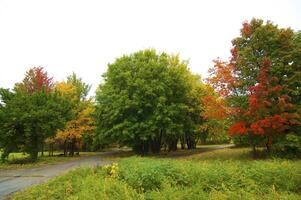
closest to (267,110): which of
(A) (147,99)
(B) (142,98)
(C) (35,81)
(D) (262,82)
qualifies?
(D) (262,82)

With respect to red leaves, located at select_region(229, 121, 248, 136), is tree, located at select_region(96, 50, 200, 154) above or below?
above

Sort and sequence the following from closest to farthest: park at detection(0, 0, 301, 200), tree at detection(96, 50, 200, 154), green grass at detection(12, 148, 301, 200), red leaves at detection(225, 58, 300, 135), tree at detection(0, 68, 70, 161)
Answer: green grass at detection(12, 148, 301, 200), park at detection(0, 0, 301, 200), red leaves at detection(225, 58, 300, 135), tree at detection(0, 68, 70, 161), tree at detection(96, 50, 200, 154)

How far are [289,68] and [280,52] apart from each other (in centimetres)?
123

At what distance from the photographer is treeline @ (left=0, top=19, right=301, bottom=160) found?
17.4m

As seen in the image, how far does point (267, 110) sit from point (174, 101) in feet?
46.5

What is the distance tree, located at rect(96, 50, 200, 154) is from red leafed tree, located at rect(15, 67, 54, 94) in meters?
9.64

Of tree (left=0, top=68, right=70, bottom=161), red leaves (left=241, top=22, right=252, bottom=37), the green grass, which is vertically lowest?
the green grass

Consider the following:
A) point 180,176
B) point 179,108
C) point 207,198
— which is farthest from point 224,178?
point 179,108

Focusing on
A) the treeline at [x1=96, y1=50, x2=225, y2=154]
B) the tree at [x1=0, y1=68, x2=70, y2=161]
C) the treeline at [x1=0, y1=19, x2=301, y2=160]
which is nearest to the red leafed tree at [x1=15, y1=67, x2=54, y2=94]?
the treeline at [x1=0, y1=19, x2=301, y2=160]

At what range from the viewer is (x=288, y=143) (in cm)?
1705

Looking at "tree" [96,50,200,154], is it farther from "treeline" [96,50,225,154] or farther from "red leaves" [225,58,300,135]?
"red leaves" [225,58,300,135]

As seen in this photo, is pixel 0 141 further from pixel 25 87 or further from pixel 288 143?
pixel 288 143

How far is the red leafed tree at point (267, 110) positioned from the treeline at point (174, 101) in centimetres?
5

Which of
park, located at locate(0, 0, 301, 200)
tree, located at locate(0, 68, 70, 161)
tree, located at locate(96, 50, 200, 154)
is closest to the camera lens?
park, located at locate(0, 0, 301, 200)
